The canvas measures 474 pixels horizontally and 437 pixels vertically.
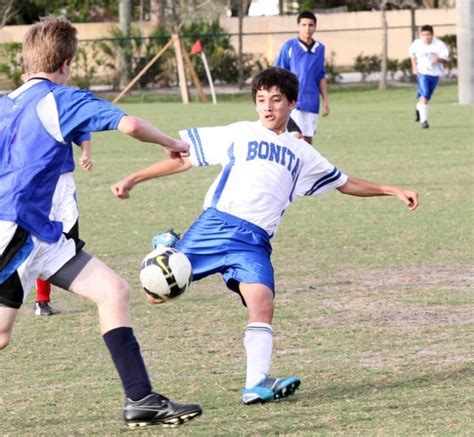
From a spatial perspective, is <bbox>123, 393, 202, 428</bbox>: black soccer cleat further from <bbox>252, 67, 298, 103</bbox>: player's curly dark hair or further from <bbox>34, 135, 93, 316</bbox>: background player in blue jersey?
<bbox>252, 67, 298, 103</bbox>: player's curly dark hair

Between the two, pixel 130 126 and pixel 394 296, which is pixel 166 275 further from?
pixel 394 296

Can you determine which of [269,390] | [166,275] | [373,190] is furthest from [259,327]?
[373,190]

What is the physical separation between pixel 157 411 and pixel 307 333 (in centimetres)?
219

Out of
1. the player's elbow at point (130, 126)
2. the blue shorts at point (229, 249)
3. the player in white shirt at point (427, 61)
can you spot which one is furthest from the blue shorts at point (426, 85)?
the player's elbow at point (130, 126)

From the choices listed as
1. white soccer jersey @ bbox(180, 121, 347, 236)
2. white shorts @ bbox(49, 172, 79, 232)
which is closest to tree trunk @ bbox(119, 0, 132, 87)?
white shorts @ bbox(49, 172, 79, 232)

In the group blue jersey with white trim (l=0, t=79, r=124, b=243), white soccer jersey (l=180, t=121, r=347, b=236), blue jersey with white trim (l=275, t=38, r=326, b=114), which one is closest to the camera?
blue jersey with white trim (l=0, t=79, r=124, b=243)

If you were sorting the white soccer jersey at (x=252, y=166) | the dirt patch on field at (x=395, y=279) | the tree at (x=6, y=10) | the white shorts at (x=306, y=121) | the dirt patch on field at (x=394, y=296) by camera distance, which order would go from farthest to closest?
the tree at (x=6, y=10) → the white shorts at (x=306, y=121) → the dirt patch on field at (x=395, y=279) → the dirt patch on field at (x=394, y=296) → the white soccer jersey at (x=252, y=166)

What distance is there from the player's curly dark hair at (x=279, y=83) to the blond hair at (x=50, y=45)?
129 cm

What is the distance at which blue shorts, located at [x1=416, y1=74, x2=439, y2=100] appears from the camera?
22781 mm

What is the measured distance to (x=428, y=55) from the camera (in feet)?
78.6

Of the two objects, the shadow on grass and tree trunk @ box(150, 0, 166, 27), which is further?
tree trunk @ box(150, 0, 166, 27)

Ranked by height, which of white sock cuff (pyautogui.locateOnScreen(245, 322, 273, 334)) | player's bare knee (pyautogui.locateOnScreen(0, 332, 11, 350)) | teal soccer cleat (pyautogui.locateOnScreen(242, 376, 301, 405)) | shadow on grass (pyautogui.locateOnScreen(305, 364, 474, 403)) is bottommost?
shadow on grass (pyautogui.locateOnScreen(305, 364, 474, 403))

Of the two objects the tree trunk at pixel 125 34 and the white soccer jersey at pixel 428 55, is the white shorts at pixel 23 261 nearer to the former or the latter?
the white soccer jersey at pixel 428 55

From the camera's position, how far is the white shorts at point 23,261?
5.03m
